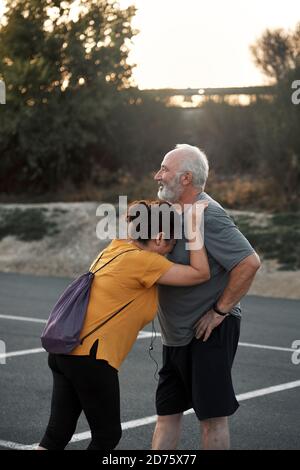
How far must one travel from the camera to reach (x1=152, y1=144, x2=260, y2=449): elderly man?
220 inches

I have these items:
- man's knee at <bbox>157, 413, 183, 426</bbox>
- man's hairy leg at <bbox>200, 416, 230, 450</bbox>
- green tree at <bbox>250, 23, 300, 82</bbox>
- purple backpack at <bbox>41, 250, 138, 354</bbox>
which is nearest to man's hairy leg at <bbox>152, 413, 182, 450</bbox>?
man's knee at <bbox>157, 413, 183, 426</bbox>

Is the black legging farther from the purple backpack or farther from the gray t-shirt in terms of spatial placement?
the gray t-shirt

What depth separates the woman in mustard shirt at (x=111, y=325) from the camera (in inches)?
209

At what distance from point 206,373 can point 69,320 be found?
2.77 feet

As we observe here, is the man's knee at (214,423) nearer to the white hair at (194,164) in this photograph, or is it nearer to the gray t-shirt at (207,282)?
the gray t-shirt at (207,282)

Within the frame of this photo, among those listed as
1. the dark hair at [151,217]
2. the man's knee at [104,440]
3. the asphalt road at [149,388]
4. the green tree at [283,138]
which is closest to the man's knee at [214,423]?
the man's knee at [104,440]

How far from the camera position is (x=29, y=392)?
8.95 m

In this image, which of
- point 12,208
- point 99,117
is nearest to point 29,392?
point 12,208

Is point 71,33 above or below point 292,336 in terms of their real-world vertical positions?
above

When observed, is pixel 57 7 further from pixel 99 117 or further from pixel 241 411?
pixel 241 411

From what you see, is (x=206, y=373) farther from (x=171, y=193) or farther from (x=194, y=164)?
(x=194, y=164)

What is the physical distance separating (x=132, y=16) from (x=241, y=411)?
25264mm

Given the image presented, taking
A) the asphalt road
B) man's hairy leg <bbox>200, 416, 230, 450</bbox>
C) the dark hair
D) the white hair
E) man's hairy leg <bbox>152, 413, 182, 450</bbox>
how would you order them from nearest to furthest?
the dark hair → man's hairy leg <bbox>200, 416, 230, 450</bbox> → the white hair → man's hairy leg <bbox>152, 413, 182, 450</bbox> → the asphalt road

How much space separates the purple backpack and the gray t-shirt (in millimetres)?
381
